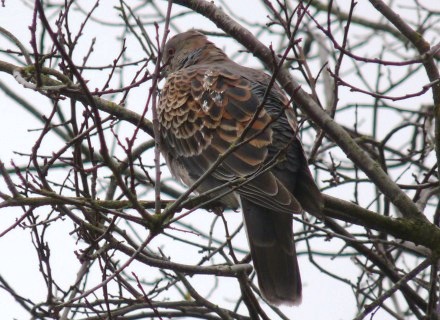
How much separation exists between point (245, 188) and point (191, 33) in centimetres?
306

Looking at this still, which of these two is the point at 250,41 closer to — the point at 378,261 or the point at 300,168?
the point at 300,168

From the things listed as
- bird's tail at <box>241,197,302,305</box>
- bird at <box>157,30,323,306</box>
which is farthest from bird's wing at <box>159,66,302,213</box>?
bird's tail at <box>241,197,302,305</box>

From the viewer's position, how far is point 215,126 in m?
5.82

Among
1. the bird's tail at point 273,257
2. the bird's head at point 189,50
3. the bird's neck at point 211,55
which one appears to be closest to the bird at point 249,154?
the bird's tail at point 273,257

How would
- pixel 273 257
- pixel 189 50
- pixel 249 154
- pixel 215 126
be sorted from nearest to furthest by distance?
pixel 273 257 → pixel 249 154 → pixel 215 126 → pixel 189 50

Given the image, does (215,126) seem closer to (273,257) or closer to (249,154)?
(249,154)

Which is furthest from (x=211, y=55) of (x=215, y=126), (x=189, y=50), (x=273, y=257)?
(x=273, y=257)

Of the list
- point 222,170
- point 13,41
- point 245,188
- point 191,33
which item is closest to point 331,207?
point 245,188

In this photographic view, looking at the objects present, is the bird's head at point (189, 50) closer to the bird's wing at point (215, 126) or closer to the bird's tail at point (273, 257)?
the bird's wing at point (215, 126)

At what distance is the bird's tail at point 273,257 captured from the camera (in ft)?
17.2

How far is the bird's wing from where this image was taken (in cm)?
541

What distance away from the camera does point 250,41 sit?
5.18m

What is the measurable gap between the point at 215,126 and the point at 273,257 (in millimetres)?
1119

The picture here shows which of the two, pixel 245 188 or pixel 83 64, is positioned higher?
pixel 83 64
